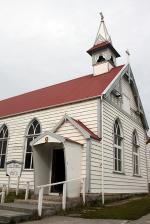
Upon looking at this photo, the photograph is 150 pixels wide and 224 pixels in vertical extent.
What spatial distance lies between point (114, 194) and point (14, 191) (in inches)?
249

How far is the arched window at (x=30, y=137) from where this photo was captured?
17.5 m

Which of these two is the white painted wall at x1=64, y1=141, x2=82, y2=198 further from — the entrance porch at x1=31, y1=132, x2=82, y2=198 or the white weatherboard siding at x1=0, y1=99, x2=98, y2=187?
the white weatherboard siding at x1=0, y1=99, x2=98, y2=187

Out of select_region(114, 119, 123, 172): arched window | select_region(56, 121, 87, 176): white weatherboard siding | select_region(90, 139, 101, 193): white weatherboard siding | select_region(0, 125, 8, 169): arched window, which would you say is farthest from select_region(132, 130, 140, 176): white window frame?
select_region(0, 125, 8, 169): arched window

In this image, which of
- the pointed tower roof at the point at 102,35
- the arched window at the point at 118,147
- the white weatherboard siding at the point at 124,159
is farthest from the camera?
the pointed tower roof at the point at 102,35

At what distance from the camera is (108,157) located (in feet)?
50.1

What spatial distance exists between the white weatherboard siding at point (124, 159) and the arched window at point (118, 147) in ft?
1.32

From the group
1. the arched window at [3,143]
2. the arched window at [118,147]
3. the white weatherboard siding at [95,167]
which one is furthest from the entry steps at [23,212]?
the arched window at [3,143]

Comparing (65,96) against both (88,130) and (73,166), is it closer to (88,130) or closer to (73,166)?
(88,130)

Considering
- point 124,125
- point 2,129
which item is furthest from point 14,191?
point 124,125

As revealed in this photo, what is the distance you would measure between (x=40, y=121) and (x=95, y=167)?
563cm

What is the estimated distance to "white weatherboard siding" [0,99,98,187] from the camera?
1540 cm

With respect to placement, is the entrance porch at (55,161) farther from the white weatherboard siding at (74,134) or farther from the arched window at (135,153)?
the arched window at (135,153)

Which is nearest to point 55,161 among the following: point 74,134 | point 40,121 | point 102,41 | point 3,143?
point 74,134

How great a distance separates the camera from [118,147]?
17.1 m
